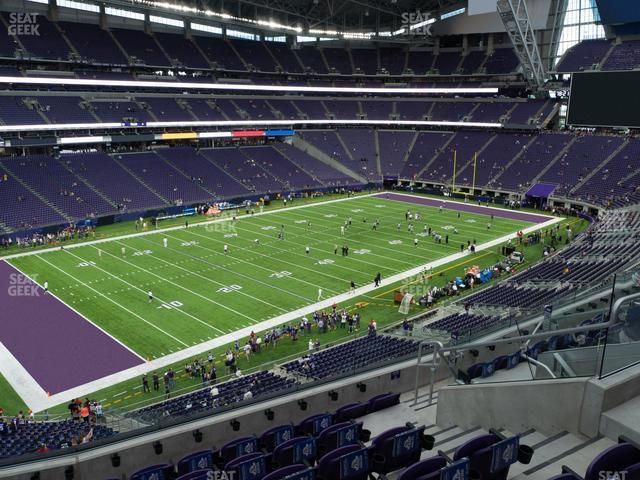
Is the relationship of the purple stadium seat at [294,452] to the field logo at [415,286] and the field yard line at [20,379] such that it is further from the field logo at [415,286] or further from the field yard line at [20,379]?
the field logo at [415,286]

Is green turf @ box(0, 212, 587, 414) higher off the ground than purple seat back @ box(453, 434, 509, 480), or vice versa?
purple seat back @ box(453, 434, 509, 480)

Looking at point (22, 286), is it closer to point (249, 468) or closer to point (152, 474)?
point (152, 474)

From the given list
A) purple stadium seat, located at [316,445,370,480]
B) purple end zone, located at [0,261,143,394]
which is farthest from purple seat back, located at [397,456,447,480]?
purple end zone, located at [0,261,143,394]

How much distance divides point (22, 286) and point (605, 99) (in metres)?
32.1

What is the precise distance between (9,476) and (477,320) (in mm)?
16009

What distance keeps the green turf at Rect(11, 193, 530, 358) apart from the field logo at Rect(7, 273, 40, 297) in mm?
897

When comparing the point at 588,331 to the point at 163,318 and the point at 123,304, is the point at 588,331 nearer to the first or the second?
the point at 163,318

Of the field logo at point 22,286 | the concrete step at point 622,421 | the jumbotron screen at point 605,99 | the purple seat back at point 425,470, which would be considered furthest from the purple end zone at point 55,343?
the jumbotron screen at point 605,99

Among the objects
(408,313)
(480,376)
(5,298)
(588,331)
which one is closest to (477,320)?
(408,313)

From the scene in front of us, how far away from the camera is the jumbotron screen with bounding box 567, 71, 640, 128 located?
84.3 feet

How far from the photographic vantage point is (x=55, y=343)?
76.5 ft

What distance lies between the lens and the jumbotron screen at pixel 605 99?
25.7m

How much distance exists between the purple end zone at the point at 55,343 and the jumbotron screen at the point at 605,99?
24178 mm

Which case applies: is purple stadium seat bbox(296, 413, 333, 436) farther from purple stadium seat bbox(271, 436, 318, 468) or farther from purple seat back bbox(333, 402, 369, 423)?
purple stadium seat bbox(271, 436, 318, 468)
